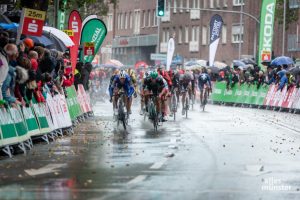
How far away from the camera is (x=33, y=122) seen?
23.0 m

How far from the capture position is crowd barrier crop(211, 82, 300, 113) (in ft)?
152

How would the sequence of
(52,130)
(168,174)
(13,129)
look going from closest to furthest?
1. (168,174)
2. (13,129)
3. (52,130)

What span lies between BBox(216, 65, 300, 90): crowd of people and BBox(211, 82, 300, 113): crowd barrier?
223 millimetres

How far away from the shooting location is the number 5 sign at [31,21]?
25.3m

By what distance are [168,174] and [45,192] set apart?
2.92 m

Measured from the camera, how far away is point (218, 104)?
61562mm

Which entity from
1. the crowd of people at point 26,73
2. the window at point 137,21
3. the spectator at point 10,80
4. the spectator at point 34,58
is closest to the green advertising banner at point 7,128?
the crowd of people at point 26,73

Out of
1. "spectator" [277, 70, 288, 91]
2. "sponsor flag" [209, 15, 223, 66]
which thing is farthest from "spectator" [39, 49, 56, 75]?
"sponsor flag" [209, 15, 223, 66]

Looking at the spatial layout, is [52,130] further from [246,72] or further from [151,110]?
[246,72]

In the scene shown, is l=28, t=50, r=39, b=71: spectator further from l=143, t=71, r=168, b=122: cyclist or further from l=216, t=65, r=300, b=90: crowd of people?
l=216, t=65, r=300, b=90: crowd of people

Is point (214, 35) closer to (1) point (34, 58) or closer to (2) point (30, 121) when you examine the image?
(1) point (34, 58)

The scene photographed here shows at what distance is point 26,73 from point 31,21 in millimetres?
3430

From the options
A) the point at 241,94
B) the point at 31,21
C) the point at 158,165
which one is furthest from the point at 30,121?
the point at 241,94

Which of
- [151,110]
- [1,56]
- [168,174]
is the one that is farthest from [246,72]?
[168,174]
